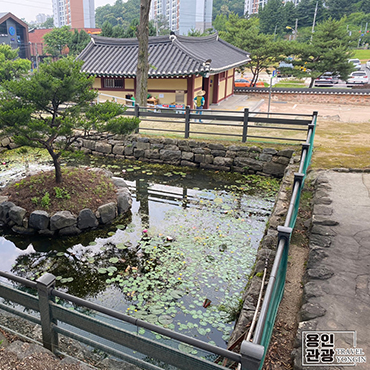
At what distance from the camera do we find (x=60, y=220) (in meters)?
6.85

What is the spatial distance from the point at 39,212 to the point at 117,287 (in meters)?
2.67

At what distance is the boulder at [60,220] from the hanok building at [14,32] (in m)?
44.6

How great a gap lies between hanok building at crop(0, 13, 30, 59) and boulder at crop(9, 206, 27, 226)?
44.1 meters

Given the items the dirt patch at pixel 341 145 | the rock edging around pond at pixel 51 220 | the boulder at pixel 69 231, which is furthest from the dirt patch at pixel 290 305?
the boulder at pixel 69 231

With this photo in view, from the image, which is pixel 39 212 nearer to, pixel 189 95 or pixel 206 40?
pixel 189 95

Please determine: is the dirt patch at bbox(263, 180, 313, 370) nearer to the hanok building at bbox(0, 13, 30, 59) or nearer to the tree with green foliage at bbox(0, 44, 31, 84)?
the tree with green foliage at bbox(0, 44, 31, 84)

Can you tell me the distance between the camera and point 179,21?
108 m

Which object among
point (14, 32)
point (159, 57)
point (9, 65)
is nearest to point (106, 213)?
point (159, 57)

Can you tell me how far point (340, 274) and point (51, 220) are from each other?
17.5 ft

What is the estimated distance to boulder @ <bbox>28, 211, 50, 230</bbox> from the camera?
Answer: 22.5 feet

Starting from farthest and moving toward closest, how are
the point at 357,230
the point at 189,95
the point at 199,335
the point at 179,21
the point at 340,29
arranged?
the point at 179,21 → the point at 340,29 → the point at 189,95 → the point at 357,230 → the point at 199,335

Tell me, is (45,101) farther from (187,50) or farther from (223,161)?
(187,50)

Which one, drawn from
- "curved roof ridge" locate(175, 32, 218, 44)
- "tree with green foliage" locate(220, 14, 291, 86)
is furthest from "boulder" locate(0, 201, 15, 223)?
"tree with green foliage" locate(220, 14, 291, 86)

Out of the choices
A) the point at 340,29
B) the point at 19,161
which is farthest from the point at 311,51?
the point at 19,161
